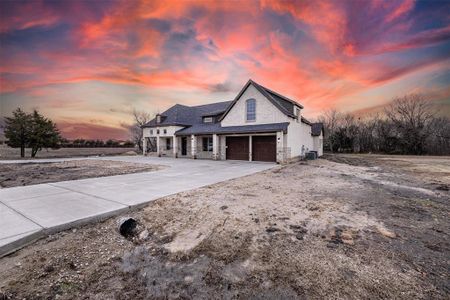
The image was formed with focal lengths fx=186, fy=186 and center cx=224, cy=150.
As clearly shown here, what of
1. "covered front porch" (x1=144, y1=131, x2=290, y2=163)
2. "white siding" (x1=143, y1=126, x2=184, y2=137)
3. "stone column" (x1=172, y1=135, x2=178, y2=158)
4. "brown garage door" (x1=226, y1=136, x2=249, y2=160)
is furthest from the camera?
"white siding" (x1=143, y1=126, x2=184, y2=137)

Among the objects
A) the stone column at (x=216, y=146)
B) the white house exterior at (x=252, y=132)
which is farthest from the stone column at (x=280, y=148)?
the stone column at (x=216, y=146)

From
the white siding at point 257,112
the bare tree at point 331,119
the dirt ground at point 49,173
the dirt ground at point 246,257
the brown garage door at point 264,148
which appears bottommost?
the dirt ground at point 246,257

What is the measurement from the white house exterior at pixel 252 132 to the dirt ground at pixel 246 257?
40.4ft

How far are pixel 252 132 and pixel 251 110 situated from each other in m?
2.91

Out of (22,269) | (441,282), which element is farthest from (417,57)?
(22,269)

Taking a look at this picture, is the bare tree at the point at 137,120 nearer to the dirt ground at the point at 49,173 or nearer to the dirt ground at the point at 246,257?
the dirt ground at the point at 49,173

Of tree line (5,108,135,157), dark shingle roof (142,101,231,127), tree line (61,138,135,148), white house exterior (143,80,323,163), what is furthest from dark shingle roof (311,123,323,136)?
tree line (61,138,135,148)

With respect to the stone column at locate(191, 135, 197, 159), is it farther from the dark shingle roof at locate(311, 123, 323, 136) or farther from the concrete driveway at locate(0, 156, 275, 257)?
the dark shingle roof at locate(311, 123, 323, 136)

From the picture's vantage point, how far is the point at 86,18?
10.4 m

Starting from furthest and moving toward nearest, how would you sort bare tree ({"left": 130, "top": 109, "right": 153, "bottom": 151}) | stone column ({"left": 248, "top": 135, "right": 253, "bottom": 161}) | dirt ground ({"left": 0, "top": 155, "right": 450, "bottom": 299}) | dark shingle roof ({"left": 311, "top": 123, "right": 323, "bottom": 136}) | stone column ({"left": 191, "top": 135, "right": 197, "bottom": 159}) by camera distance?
1. bare tree ({"left": 130, "top": 109, "right": 153, "bottom": 151})
2. dark shingle roof ({"left": 311, "top": 123, "right": 323, "bottom": 136})
3. stone column ({"left": 191, "top": 135, "right": 197, "bottom": 159})
4. stone column ({"left": 248, "top": 135, "right": 253, "bottom": 161})
5. dirt ground ({"left": 0, "top": 155, "right": 450, "bottom": 299})

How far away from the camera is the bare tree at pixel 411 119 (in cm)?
3144

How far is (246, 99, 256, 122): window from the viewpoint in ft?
62.4

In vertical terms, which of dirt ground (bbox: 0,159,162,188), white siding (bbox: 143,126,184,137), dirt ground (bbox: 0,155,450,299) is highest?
white siding (bbox: 143,126,184,137)

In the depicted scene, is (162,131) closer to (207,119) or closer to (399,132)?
(207,119)
